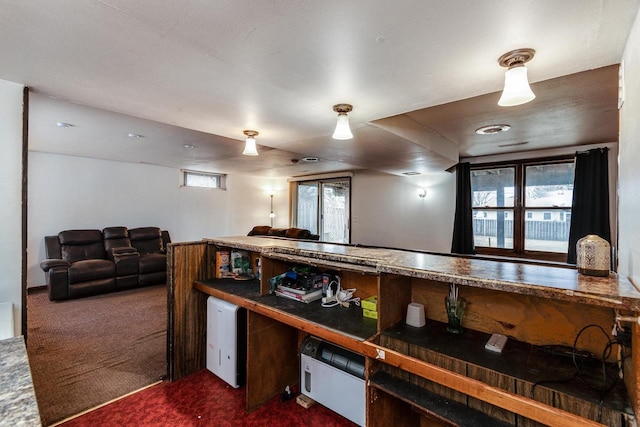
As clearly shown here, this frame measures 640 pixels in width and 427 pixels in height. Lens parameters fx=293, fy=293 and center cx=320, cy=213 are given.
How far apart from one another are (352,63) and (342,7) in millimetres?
423

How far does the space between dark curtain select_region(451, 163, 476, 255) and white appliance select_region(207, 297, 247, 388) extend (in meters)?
4.16

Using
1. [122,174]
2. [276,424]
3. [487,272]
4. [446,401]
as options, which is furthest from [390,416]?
[122,174]

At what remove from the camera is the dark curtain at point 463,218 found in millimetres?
5074

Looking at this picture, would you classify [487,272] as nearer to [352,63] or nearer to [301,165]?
[352,63]

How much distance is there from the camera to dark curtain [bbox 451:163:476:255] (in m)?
5.07

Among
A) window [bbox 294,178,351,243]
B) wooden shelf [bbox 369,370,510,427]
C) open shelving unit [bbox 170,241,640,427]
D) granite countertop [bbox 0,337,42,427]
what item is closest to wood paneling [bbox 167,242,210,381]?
open shelving unit [bbox 170,241,640,427]

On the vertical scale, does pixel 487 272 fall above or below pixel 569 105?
below

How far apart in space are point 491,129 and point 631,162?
2.42m

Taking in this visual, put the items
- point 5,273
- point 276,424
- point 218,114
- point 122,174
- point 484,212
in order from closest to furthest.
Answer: point 5,273
point 276,424
point 218,114
point 484,212
point 122,174

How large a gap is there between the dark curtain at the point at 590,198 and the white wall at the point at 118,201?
6681mm

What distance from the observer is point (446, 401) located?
1291 mm

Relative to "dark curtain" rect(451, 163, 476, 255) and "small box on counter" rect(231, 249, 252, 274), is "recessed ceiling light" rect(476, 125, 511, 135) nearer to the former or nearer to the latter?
"dark curtain" rect(451, 163, 476, 255)

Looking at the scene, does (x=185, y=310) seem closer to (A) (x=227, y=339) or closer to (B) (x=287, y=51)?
(A) (x=227, y=339)

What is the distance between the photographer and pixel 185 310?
2389 millimetres
